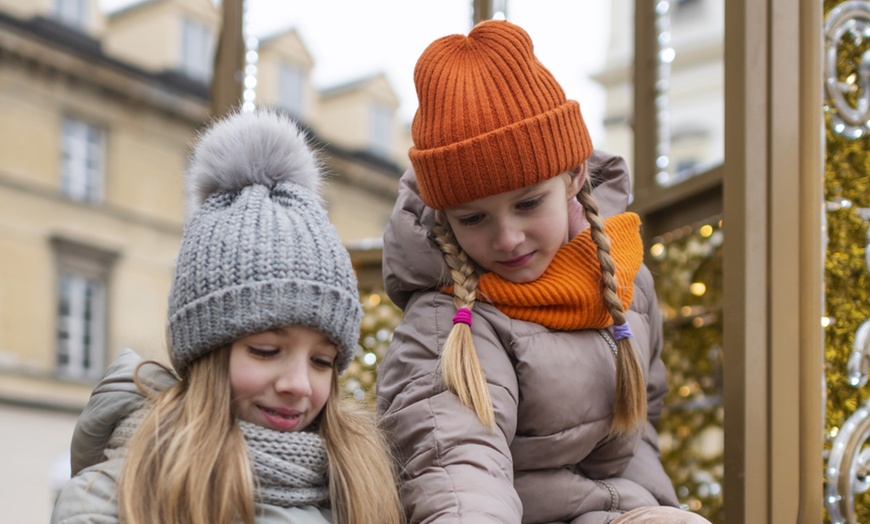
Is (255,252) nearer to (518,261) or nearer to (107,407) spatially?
(107,407)

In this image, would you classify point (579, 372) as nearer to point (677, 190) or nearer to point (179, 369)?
point (179, 369)

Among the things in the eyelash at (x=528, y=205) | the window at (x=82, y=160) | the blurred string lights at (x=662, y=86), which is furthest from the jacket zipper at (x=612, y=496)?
the window at (x=82, y=160)

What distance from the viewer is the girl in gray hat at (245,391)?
196 centimetres

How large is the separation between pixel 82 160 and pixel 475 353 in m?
23.9

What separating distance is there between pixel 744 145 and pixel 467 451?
1.01 m

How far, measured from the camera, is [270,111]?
92.4 inches

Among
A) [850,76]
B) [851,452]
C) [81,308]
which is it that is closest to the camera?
[851,452]

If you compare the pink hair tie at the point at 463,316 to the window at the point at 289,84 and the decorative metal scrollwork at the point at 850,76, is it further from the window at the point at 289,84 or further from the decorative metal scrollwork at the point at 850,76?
the window at the point at 289,84

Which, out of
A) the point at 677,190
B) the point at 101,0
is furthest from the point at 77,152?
the point at 677,190

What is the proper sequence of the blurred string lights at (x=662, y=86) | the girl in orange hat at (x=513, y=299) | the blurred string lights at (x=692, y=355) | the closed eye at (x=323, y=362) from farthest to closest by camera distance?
1. the blurred string lights at (x=662, y=86)
2. the blurred string lights at (x=692, y=355)
3. the girl in orange hat at (x=513, y=299)
4. the closed eye at (x=323, y=362)

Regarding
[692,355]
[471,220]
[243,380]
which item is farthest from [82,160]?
[243,380]

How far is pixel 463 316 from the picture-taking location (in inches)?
90.4

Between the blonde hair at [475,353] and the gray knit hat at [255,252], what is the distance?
192 millimetres

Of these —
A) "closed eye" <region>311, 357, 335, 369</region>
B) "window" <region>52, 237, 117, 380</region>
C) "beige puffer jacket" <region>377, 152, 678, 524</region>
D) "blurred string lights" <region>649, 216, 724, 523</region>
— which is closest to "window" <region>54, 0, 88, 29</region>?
"window" <region>52, 237, 117, 380</region>
